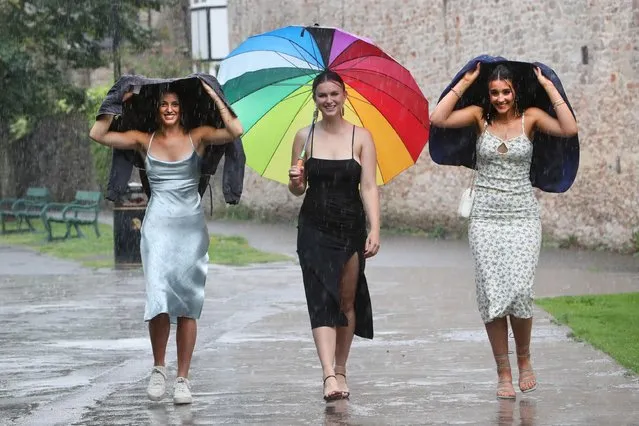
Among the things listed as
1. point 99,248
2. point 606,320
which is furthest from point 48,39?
point 606,320

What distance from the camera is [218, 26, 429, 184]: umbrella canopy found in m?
8.76

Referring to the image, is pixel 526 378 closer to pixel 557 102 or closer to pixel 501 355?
pixel 501 355

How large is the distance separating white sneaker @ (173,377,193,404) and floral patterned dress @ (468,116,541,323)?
1600 millimetres

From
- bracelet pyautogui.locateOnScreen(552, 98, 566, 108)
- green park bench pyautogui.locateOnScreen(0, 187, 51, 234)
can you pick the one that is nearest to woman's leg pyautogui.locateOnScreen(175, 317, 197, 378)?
bracelet pyautogui.locateOnScreen(552, 98, 566, 108)

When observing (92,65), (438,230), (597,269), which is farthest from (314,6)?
(597,269)

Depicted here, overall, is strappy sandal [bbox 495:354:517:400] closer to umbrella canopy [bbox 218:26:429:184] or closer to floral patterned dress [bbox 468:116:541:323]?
floral patterned dress [bbox 468:116:541:323]

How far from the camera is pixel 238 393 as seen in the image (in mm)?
8344

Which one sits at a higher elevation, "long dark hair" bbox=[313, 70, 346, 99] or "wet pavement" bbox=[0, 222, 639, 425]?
"long dark hair" bbox=[313, 70, 346, 99]

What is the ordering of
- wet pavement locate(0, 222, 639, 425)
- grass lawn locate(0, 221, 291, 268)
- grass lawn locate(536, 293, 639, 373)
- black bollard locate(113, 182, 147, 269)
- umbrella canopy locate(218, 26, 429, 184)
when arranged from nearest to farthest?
wet pavement locate(0, 222, 639, 425), umbrella canopy locate(218, 26, 429, 184), grass lawn locate(536, 293, 639, 373), black bollard locate(113, 182, 147, 269), grass lawn locate(0, 221, 291, 268)

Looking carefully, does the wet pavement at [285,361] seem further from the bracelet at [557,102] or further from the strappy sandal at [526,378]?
the bracelet at [557,102]

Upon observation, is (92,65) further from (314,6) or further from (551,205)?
(551,205)

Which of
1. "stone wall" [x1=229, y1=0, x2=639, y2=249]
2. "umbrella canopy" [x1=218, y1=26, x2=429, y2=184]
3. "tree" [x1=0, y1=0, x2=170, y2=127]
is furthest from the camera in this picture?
"tree" [x1=0, y1=0, x2=170, y2=127]

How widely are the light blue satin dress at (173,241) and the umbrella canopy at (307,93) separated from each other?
90 cm

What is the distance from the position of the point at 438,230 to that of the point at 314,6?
6.50 metres
